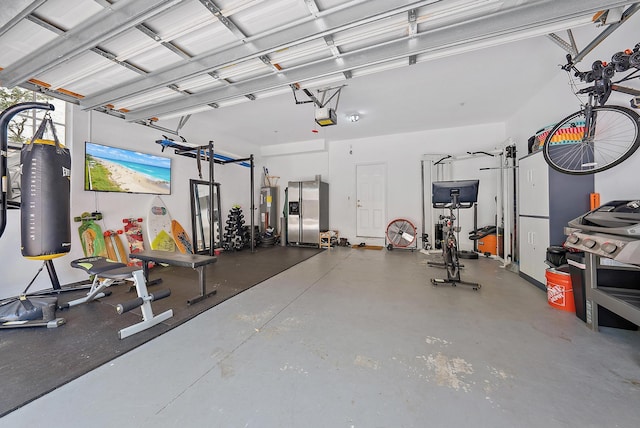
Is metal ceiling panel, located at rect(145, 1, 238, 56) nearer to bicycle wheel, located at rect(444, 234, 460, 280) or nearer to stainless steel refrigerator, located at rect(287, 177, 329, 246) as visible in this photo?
bicycle wheel, located at rect(444, 234, 460, 280)

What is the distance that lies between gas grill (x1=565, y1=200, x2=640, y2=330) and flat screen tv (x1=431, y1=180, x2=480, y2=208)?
1362 millimetres

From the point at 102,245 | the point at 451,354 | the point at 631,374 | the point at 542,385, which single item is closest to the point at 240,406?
the point at 451,354

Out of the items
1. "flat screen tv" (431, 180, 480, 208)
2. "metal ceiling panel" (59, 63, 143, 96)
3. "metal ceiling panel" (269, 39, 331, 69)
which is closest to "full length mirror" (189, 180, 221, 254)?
"metal ceiling panel" (59, 63, 143, 96)

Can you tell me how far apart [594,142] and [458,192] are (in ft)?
4.75

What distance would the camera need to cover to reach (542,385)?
4.76 ft

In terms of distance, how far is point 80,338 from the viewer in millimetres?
1996

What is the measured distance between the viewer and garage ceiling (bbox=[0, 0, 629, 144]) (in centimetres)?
172

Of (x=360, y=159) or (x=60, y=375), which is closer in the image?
(x=60, y=375)

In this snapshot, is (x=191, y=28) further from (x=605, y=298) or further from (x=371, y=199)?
(x=371, y=199)

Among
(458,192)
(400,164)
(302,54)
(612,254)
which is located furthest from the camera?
Result: (400,164)

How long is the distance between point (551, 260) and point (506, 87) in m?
2.87

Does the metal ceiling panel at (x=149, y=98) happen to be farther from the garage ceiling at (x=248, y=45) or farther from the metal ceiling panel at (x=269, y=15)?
the metal ceiling panel at (x=269, y=15)

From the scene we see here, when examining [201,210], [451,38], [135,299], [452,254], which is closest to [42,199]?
[135,299]

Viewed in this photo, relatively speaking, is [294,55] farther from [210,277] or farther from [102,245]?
[102,245]
